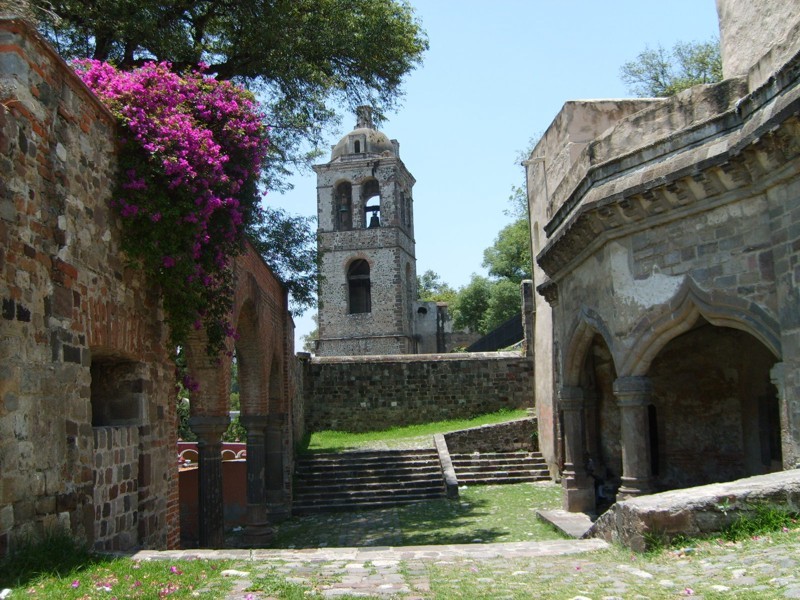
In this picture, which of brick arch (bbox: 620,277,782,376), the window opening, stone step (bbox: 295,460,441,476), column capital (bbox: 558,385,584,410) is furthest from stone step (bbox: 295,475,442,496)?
the window opening

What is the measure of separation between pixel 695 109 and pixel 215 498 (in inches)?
317

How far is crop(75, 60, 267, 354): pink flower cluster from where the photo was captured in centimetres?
745

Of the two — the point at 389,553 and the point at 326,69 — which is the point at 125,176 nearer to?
the point at 389,553

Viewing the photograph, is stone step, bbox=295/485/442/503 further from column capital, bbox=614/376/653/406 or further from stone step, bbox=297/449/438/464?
column capital, bbox=614/376/653/406

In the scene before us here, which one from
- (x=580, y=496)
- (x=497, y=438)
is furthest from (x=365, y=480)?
(x=580, y=496)

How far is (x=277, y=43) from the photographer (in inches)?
546

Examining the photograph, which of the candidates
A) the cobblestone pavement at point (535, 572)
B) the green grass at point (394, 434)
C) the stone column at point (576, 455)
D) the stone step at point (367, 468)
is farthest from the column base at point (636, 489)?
the green grass at point (394, 434)

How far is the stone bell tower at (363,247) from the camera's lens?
40.4m

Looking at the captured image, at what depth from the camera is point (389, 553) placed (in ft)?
20.7

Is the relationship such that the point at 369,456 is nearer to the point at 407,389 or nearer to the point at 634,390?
the point at 407,389

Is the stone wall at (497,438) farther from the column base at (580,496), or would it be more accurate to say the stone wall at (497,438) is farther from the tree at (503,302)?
the tree at (503,302)

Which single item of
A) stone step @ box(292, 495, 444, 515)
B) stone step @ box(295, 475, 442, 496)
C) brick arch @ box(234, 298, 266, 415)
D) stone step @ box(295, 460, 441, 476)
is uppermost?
brick arch @ box(234, 298, 266, 415)

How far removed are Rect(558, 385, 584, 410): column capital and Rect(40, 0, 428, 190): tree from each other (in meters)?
7.32

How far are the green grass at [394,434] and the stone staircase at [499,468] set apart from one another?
260 cm
